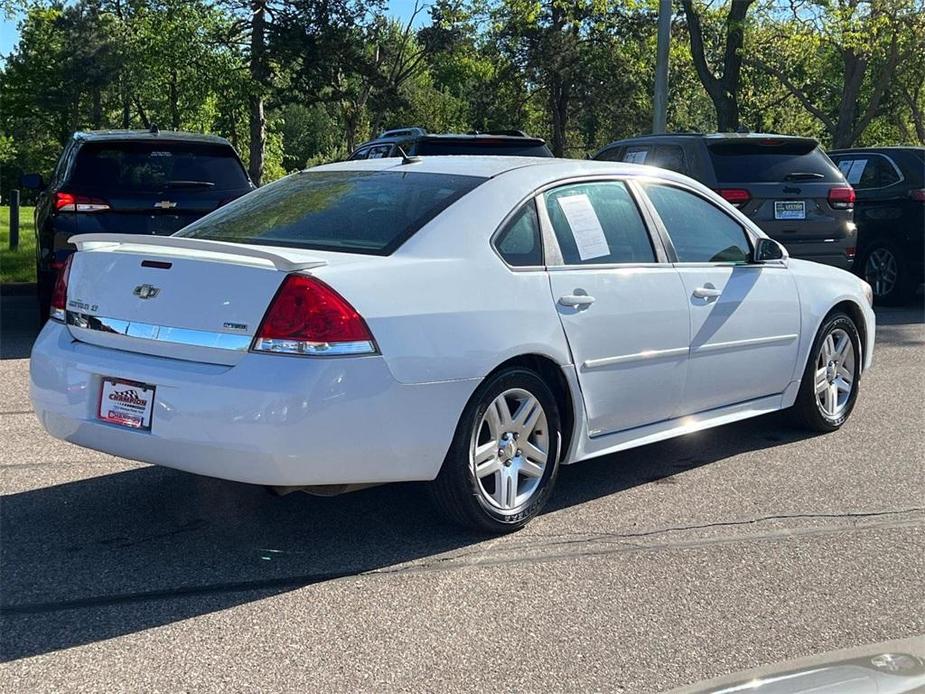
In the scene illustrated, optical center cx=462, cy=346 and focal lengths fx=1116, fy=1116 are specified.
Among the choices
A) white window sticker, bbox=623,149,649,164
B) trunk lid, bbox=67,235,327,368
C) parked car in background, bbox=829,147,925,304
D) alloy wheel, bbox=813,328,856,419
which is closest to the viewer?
trunk lid, bbox=67,235,327,368

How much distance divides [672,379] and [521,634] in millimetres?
2027

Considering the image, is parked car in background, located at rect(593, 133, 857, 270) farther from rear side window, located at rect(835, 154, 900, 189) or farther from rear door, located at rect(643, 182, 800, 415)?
rear door, located at rect(643, 182, 800, 415)

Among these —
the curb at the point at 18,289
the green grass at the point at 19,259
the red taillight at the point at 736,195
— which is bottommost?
the curb at the point at 18,289

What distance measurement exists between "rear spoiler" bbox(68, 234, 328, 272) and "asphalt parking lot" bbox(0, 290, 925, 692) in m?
1.12

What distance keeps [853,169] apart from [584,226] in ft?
31.0

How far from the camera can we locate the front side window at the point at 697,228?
18.2ft

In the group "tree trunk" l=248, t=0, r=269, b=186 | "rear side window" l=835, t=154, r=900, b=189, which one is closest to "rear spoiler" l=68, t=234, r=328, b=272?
"rear side window" l=835, t=154, r=900, b=189

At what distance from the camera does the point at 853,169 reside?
528 inches

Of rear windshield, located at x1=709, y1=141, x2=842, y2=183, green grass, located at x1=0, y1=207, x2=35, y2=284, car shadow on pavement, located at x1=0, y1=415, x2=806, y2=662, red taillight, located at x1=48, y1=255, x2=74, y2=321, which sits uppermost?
rear windshield, located at x1=709, y1=141, x2=842, y2=183

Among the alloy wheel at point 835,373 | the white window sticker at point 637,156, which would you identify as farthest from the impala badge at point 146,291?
the white window sticker at point 637,156

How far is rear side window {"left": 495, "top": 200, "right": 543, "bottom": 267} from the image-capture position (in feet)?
15.3

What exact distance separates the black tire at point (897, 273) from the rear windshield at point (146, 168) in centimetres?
770

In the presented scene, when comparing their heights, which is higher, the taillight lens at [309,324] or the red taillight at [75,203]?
the red taillight at [75,203]

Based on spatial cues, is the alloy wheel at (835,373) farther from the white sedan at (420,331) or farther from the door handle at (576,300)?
the door handle at (576,300)
